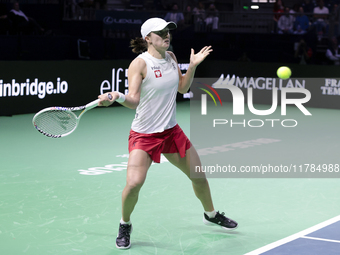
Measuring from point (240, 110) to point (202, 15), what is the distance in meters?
5.35

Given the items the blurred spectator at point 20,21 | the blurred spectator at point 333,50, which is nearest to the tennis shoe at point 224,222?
the blurred spectator at point 20,21

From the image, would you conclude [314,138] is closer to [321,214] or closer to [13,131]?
[321,214]

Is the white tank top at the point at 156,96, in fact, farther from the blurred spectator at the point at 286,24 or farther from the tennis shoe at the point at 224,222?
the blurred spectator at the point at 286,24

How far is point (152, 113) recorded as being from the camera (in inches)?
187

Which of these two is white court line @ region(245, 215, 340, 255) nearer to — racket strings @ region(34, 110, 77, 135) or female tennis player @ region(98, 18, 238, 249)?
female tennis player @ region(98, 18, 238, 249)

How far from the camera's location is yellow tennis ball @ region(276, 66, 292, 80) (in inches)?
583

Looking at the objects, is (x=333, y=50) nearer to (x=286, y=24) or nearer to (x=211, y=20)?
(x=286, y=24)

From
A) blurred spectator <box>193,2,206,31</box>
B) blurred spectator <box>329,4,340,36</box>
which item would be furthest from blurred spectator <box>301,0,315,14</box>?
blurred spectator <box>193,2,206,31</box>

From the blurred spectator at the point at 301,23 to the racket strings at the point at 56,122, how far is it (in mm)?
14332

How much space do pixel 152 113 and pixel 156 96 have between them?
148 millimetres

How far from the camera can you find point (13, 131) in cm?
1081

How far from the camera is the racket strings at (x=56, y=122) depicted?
187 inches

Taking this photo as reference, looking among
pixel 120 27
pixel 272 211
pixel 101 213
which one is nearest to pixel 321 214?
pixel 272 211

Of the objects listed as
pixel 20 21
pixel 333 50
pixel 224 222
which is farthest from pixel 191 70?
pixel 333 50
